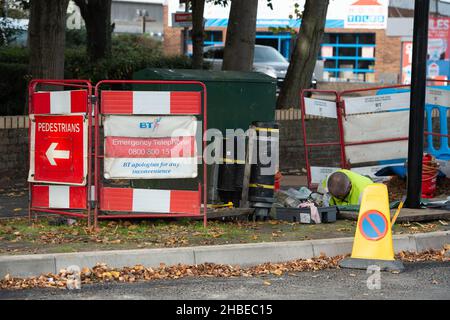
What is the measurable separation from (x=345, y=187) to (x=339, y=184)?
84mm

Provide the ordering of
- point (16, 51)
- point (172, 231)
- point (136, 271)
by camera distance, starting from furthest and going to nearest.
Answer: point (16, 51)
point (172, 231)
point (136, 271)

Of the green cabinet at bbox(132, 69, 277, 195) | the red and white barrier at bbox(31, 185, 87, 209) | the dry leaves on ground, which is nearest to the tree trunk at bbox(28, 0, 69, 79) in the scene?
the green cabinet at bbox(132, 69, 277, 195)

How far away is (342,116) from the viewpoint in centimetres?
1291

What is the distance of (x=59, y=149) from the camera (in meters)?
9.47

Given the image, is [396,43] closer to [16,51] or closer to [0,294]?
[16,51]

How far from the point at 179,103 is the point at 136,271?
2.34 meters

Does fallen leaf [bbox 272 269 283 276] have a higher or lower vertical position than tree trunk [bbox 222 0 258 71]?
lower

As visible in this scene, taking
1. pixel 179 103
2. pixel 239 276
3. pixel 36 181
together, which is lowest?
pixel 239 276

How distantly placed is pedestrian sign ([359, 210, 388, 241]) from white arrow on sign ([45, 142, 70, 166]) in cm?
341

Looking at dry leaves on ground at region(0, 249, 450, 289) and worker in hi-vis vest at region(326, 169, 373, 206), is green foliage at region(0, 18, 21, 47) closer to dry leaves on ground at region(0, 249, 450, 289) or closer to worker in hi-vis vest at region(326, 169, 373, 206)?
worker in hi-vis vest at region(326, 169, 373, 206)

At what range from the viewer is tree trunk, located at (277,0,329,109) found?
58.7ft

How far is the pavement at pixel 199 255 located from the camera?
24.6 ft

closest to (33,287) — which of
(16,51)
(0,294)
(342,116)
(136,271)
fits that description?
(0,294)

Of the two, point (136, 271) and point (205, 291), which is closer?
point (205, 291)
